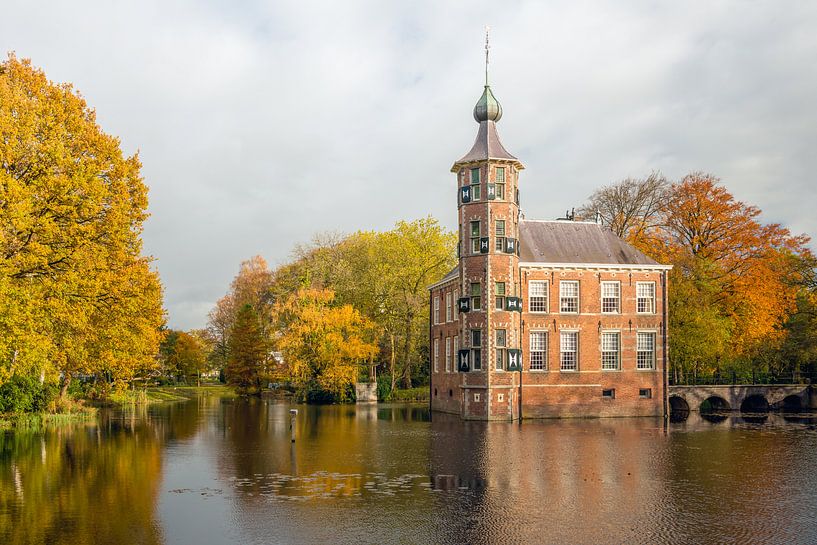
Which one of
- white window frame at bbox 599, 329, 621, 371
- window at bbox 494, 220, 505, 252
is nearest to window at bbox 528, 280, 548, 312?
window at bbox 494, 220, 505, 252

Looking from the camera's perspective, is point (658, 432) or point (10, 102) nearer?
point (10, 102)

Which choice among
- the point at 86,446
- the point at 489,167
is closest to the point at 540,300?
the point at 489,167

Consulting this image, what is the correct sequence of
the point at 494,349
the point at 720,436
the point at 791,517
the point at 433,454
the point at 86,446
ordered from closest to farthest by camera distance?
the point at 791,517
the point at 433,454
the point at 86,446
the point at 720,436
the point at 494,349

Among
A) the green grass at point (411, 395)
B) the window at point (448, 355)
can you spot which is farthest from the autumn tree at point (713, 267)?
the green grass at point (411, 395)

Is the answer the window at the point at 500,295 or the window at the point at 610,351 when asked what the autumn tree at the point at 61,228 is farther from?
the window at the point at 610,351

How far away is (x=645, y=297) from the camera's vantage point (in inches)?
1635

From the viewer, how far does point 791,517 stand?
1509 centimetres

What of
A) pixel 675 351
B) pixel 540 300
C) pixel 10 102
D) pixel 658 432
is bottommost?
pixel 658 432

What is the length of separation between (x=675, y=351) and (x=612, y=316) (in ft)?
29.7

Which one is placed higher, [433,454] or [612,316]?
[612,316]

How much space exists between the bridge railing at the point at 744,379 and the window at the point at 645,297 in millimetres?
9728

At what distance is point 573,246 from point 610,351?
629 centimetres

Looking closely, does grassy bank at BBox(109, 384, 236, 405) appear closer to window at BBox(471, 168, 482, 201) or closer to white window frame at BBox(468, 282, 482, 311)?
white window frame at BBox(468, 282, 482, 311)

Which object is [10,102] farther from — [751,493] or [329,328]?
[329,328]
